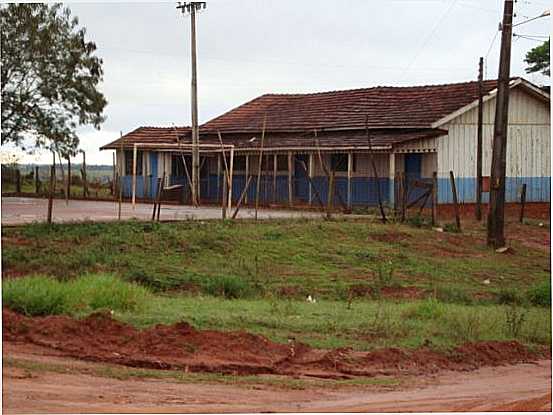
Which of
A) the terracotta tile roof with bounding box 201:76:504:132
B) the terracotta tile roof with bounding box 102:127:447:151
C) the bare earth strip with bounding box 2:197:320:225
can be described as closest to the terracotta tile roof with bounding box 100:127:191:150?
the terracotta tile roof with bounding box 102:127:447:151

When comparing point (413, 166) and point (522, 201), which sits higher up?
point (413, 166)

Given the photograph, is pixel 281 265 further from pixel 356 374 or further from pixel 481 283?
pixel 356 374

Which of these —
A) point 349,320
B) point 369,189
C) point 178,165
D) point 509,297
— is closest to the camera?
point 349,320

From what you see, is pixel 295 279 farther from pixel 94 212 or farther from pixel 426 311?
pixel 94 212

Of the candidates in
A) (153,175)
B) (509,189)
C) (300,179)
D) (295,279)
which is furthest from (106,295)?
(153,175)

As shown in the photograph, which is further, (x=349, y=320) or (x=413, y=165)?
(x=413, y=165)

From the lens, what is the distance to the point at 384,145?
84.5ft

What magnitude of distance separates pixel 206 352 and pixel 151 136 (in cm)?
2330

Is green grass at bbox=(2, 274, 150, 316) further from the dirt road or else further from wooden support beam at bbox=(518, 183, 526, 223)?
wooden support beam at bbox=(518, 183, 526, 223)

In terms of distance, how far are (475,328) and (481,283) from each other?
408 cm

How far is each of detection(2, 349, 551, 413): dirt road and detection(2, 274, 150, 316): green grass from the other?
61.4 inches

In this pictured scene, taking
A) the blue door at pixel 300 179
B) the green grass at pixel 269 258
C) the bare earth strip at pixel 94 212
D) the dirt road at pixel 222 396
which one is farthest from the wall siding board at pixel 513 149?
the dirt road at pixel 222 396

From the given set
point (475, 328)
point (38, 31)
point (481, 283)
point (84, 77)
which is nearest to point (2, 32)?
point (38, 31)

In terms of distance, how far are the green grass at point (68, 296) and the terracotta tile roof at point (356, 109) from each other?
14951 mm
